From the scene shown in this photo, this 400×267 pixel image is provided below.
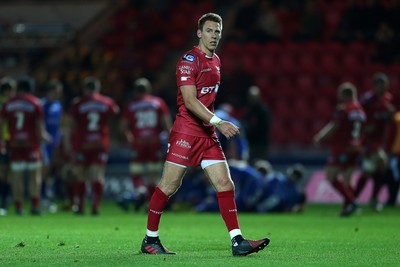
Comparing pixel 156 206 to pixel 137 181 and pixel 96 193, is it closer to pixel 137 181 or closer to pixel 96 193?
pixel 96 193

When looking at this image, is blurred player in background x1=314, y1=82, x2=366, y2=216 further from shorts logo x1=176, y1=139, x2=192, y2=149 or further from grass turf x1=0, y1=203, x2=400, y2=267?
shorts logo x1=176, y1=139, x2=192, y2=149

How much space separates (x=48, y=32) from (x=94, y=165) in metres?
12.5

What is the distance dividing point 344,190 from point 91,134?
456cm

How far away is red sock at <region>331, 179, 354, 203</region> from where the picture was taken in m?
17.5

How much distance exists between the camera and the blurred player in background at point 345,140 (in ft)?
57.2

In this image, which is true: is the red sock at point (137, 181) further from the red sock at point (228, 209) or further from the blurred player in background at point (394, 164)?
the red sock at point (228, 209)

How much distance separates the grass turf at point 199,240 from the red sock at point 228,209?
0.30 metres

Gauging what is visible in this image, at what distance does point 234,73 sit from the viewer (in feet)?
83.4

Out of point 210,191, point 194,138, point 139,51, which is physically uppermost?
point 139,51

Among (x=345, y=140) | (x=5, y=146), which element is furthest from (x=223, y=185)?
(x=5, y=146)

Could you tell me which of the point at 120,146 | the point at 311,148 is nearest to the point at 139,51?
the point at 120,146

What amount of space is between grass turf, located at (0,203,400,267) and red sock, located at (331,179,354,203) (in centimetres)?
33

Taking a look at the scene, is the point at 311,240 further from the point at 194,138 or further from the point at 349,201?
the point at 349,201

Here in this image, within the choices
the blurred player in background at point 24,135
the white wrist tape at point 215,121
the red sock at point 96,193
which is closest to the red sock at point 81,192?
the red sock at point 96,193
